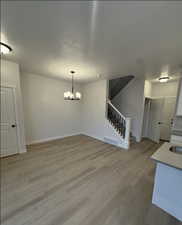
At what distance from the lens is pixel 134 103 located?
469 centimetres

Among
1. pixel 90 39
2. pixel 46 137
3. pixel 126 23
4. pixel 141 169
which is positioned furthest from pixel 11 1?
pixel 46 137

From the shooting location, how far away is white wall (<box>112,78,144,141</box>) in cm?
443

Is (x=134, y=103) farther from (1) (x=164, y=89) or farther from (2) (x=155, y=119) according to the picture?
(1) (x=164, y=89)

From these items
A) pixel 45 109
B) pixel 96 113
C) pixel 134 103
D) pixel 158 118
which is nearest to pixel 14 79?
pixel 45 109

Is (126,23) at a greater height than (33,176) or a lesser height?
greater

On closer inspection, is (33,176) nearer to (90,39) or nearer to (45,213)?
(45,213)

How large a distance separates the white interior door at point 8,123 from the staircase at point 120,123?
11.4 ft

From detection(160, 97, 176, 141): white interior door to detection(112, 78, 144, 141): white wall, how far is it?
126 cm

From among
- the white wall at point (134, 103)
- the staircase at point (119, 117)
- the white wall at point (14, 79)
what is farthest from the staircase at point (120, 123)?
the white wall at point (14, 79)

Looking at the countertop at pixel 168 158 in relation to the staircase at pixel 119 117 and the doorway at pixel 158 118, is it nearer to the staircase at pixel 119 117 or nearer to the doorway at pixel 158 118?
the staircase at pixel 119 117

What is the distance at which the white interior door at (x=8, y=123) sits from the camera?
283 cm

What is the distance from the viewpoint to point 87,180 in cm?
215

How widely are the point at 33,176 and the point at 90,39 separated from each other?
3.03 metres

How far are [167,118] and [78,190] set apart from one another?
4.95 m
